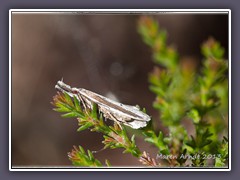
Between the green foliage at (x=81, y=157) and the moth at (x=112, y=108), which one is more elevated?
the moth at (x=112, y=108)

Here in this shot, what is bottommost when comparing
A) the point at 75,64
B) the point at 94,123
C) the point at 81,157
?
the point at 81,157

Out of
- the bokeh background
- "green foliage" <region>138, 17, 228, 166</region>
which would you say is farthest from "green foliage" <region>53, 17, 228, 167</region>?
the bokeh background

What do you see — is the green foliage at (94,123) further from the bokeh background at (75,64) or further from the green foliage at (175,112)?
the bokeh background at (75,64)

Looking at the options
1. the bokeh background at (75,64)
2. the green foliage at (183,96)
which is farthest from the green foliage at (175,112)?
the bokeh background at (75,64)

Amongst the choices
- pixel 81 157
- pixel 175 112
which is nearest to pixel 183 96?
pixel 175 112

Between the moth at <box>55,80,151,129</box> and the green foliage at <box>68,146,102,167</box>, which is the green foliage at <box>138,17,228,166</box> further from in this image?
the green foliage at <box>68,146,102,167</box>

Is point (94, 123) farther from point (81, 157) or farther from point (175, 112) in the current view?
point (175, 112)
